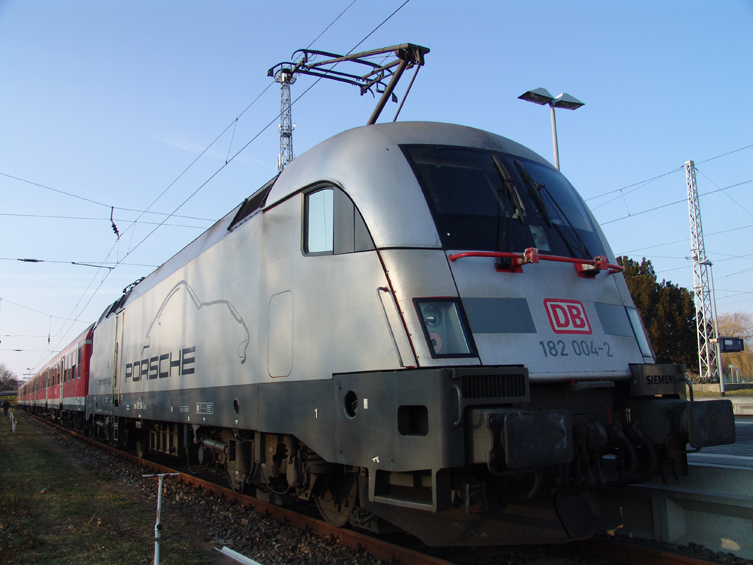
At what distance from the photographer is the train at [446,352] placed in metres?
4.24

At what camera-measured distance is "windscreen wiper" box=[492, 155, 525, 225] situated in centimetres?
530

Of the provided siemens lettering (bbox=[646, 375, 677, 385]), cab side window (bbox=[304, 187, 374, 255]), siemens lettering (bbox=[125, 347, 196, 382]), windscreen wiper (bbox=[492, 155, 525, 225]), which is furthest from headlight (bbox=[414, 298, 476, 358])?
siemens lettering (bbox=[125, 347, 196, 382])

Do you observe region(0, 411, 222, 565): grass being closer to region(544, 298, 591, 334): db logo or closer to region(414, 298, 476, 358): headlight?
region(414, 298, 476, 358): headlight

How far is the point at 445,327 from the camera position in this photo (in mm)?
4492

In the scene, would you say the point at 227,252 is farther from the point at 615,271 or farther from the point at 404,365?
the point at 615,271

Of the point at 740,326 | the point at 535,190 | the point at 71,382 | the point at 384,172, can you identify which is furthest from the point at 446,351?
the point at 740,326

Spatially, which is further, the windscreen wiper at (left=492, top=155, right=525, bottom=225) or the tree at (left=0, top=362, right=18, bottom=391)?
Result: the tree at (left=0, top=362, right=18, bottom=391)

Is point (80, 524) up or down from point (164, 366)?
down

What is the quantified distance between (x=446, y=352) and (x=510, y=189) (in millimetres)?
1801

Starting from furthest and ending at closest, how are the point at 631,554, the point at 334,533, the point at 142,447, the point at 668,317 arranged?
1. the point at 668,317
2. the point at 142,447
3. the point at 334,533
4. the point at 631,554

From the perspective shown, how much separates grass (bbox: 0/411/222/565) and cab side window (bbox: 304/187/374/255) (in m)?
3.21

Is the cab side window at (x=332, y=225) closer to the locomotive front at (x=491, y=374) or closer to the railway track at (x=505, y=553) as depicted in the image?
the locomotive front at (x=491, y=374)

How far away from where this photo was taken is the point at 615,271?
18.3ft

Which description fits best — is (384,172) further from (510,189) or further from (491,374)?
(491,374)
